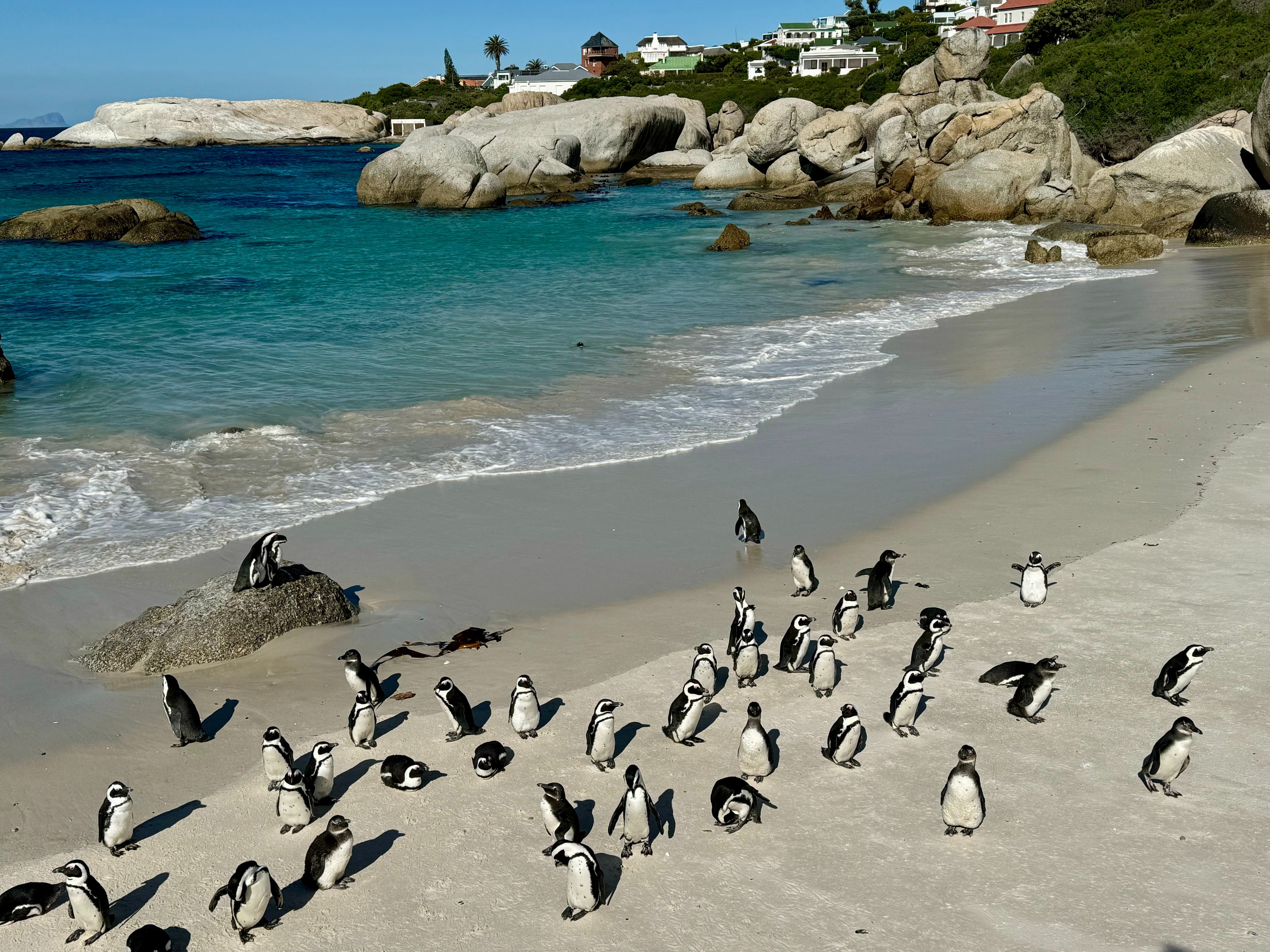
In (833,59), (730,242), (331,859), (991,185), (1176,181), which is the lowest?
(331,859)

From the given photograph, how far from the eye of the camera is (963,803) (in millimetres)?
6223

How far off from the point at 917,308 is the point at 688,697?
59.8 ft

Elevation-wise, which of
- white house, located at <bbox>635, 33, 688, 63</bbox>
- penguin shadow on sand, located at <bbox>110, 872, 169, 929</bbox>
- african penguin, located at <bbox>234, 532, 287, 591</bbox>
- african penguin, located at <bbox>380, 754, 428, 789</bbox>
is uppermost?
white house, located at <bbox>635, 33, 688, 63</bbox>

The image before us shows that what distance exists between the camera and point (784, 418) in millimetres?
15570

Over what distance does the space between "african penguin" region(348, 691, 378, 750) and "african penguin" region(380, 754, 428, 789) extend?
49 centimetres

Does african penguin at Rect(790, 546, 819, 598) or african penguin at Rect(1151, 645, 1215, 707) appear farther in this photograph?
african penguin at Rect(790, 546, 819, 598)

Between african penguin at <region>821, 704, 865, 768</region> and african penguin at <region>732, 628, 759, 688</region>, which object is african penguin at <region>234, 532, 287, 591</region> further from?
african penguin at <region>821, 704, 865, 768</region>

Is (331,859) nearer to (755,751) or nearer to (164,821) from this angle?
(164,821)

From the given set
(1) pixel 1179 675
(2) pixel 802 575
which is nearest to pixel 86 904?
(2) pixel 802 575

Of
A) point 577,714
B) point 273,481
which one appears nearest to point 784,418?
point 273,481

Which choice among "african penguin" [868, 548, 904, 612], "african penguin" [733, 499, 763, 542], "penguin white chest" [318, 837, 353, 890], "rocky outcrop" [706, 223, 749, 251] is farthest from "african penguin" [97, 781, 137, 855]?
"rocky outcrop" [706, 223, 749, 251]

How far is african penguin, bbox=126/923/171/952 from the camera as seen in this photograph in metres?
5.46

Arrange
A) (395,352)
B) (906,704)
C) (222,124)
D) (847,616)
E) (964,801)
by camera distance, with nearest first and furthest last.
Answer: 1. (964,801)
2. (906,704)
3. (847,616)
4. (395,352)
5. (222,124)

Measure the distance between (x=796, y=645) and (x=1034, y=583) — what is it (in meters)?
2.31
